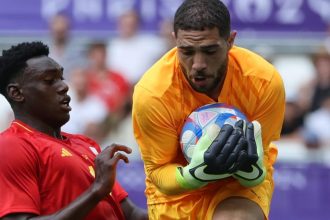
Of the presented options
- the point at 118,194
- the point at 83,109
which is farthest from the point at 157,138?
the point at 83,109

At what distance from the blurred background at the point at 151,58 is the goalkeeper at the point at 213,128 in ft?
15.9

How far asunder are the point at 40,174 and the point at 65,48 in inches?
227

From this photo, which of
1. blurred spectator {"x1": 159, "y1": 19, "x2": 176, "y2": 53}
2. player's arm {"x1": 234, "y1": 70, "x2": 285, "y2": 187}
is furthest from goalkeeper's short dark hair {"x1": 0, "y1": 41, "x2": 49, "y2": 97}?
blurred spectator {"x1": 159, "y1": 19, "x2": 176, "y2": 53}

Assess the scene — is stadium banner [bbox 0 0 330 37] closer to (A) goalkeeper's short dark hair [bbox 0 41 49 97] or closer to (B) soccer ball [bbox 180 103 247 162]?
(A) goalkeeper's short dark hair [bbox 0 41 49 97]

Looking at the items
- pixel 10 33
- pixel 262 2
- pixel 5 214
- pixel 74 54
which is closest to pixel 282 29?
pixel 262 2

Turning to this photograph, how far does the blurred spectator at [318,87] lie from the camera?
10.3 meters

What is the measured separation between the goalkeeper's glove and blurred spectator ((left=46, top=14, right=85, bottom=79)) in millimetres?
Result: 5897

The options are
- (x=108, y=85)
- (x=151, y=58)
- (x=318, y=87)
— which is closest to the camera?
(x=318, y=87)

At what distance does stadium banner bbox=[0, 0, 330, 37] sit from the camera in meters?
10.7

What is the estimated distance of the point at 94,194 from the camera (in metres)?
5.09

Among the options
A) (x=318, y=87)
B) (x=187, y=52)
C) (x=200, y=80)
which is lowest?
(x=318, y=87)

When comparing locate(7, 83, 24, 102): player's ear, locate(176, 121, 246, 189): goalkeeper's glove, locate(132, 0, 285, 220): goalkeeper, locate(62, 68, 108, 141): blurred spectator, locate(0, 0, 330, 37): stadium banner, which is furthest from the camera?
locate(62, 68, 108, 141): blurred spectator

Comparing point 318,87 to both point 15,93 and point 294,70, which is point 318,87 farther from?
point 15,93

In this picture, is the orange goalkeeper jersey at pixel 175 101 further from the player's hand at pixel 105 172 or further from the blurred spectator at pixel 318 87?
the blurred spectator at pixel 318 87
